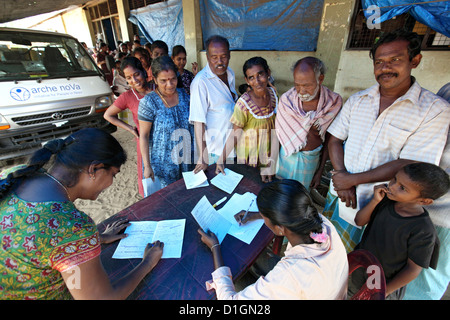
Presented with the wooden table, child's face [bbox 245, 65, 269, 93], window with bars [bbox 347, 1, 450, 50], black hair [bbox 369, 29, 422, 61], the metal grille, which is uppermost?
window with bars [bbox 347, 1, 450, 50]

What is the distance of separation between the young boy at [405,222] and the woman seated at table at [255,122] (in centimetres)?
78

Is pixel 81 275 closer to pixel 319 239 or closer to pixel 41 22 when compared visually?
pixel 319 239

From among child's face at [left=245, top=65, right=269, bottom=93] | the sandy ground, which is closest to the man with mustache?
child's face at [left=245, top=65, right=269, bottom=93]

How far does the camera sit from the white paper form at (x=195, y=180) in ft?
5.56

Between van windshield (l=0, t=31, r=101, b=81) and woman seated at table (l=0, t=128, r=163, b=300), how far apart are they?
11.7ft

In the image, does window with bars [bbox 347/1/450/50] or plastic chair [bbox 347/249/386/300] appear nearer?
plastic chair [bbox 347/249/386/300]

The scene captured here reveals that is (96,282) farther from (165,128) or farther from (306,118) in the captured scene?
(306,118)

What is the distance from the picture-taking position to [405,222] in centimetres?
A: 120

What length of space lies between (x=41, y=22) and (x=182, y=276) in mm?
21210

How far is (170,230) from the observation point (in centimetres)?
129

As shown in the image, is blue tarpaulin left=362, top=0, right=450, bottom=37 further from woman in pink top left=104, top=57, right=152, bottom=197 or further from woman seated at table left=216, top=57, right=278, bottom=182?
woman in pink top left=104, top=57, right=152, bottom=197

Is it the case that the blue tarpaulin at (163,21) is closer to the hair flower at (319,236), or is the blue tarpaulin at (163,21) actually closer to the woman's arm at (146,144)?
the woman's arm at (146,144)

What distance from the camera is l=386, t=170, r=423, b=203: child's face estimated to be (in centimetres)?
111

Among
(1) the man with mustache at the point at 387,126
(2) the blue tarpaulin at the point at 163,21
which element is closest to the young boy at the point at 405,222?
(1) the man with mustache at the point at 387,126
